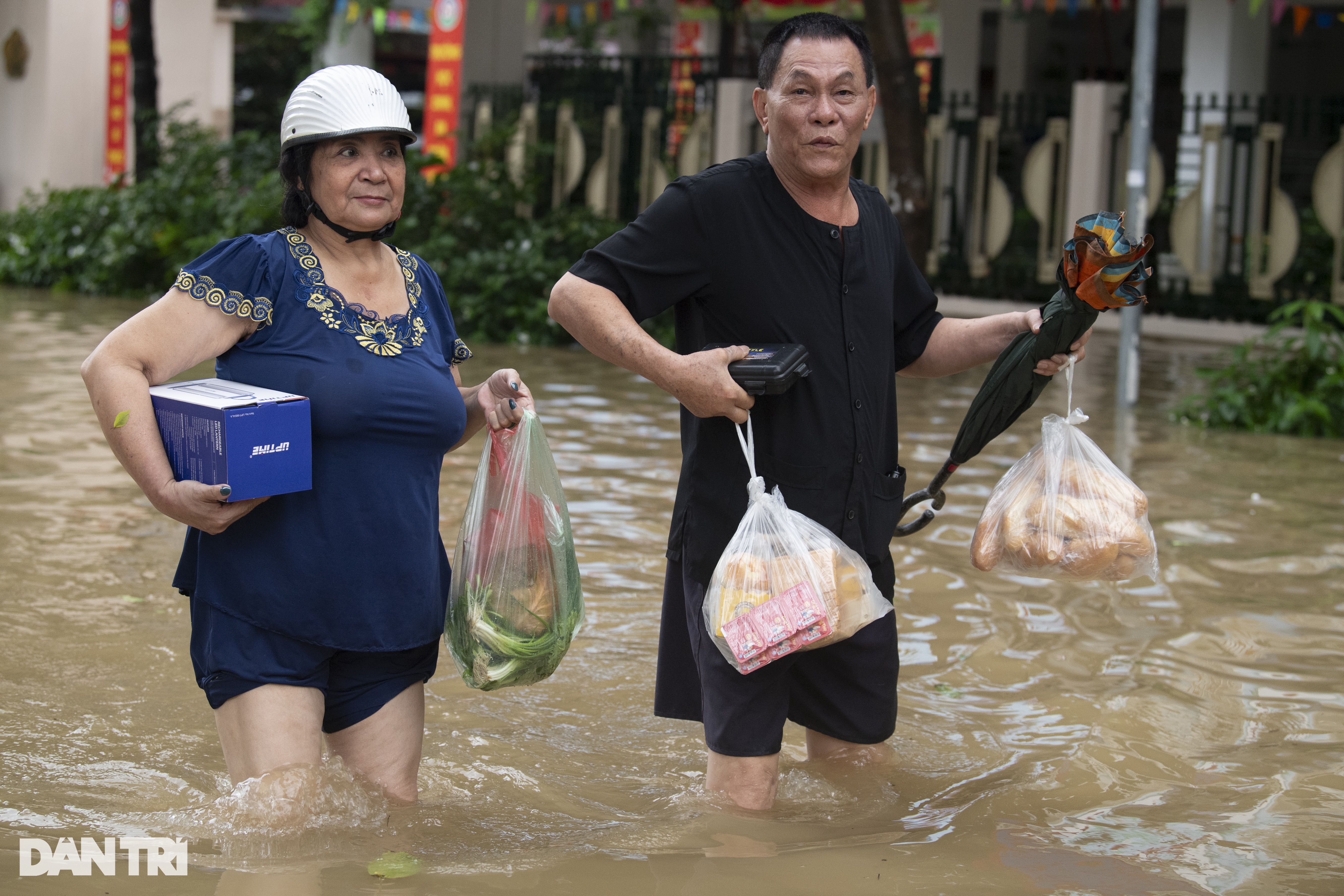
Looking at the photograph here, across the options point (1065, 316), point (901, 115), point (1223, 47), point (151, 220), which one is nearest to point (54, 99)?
point (151, 220)

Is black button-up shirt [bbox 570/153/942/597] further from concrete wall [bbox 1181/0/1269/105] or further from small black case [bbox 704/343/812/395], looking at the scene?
concrete wall [bbox 1181/0/1269/105]

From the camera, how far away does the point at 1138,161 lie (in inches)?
383

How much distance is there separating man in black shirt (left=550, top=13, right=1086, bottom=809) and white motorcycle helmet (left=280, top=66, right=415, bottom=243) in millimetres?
509

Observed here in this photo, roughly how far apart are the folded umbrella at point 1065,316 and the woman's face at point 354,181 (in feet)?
4.64

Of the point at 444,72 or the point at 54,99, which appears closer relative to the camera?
the point at 444,72

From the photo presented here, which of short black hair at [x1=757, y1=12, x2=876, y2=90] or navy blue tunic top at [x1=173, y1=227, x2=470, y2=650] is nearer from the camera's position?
navy blue tunic top at [x1=173, y1=227, x2=470, y2=650]

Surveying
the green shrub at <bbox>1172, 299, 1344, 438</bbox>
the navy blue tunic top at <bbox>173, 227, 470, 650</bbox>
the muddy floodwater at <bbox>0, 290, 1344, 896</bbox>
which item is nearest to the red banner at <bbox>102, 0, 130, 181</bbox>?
the muddy floodwater at <bbox>0, 290, 1344, 896</bbox>

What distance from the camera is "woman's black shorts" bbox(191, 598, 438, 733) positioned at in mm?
2924

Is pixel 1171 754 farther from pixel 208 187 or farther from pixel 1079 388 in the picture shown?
pixel 208 187

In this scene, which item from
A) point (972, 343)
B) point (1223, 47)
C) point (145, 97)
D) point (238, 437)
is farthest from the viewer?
point (145, 97)

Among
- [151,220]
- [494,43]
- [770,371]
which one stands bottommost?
[770,371]

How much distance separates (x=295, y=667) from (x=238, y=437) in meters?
0.53

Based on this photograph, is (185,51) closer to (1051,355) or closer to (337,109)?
(337,109)

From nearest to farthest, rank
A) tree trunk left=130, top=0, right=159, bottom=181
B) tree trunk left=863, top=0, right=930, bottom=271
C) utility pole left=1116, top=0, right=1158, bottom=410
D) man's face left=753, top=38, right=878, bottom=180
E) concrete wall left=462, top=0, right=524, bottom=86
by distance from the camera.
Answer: man's face left=753, top=38, right=878, bottom=180 → utility pole left=1116, top=0, right=1158, bottom=410 → tree trunk left=863, top=0, right=930, bottom=271 → tree trunk left=130, top=0, right=159, bottom=181 → concrete wall left=462, top=0, right=524, bottom=86
